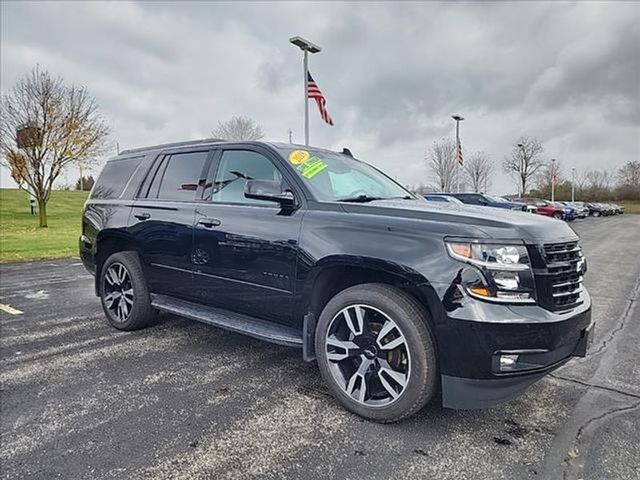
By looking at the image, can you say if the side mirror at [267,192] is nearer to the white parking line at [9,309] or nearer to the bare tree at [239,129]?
the white parking line at [9,309]

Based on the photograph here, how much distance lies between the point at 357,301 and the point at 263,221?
998mm

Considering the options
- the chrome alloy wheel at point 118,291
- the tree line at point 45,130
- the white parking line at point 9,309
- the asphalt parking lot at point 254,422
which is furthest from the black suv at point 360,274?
the tree line at point 45,130

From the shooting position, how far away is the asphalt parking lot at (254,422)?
2.20m

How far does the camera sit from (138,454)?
2301mm

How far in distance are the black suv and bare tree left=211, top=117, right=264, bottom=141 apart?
26925mm

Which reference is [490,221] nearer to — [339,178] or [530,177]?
[339,178]

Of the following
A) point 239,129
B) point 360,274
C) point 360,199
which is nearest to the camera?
point 360,274

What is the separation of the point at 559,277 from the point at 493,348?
2.01 feet

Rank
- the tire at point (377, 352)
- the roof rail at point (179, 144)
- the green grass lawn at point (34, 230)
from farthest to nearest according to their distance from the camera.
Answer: the green grass lawn at point (34, 230) → the roof rail at point (179, 144) → the tire at point (377, 352)

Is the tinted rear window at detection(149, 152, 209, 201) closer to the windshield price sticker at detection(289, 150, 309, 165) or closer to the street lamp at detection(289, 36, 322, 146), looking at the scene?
the windshield price sticker at detection(289, 150, 309, 165)

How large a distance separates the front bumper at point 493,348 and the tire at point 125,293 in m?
3.11

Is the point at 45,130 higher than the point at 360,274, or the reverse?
the point at 45,130

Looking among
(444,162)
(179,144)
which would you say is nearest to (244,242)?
(179,144)

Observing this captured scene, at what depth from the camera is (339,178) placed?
3574 mm
